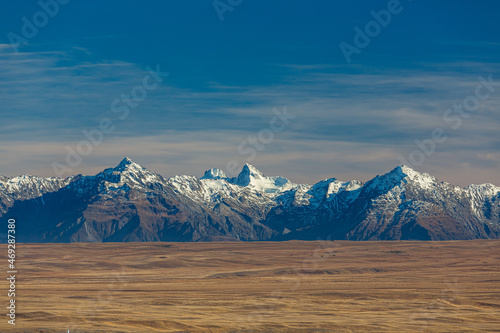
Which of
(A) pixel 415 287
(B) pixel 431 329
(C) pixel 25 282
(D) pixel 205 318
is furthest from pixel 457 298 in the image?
(C) pixel 25 282

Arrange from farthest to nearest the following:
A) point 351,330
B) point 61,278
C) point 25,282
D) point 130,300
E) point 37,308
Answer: point 61,278 → point 25,282 → point 130,300 → point 37,308 → point 351,330

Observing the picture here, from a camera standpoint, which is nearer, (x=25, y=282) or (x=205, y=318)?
(x=205, y=318)

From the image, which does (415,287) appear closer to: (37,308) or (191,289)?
(191,289)

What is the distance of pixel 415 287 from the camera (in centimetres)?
15625

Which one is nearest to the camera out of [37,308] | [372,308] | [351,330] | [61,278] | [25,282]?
[351,330]

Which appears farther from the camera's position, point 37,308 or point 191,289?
point 191,289

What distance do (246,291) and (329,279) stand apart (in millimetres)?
41870

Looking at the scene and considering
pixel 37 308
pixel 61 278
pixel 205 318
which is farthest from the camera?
pixel 61 278

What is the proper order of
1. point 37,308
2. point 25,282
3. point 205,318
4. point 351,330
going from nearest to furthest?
point 351,330
point 205,318
point 37,308
point 25,282

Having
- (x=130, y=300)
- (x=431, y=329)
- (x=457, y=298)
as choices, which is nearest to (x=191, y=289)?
(x=130, y=300)

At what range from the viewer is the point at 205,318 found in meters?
102

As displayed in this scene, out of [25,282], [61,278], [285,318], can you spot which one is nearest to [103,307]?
[285,318]

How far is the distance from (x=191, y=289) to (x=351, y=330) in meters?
65.2

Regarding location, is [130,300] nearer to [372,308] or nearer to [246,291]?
[246,291]
